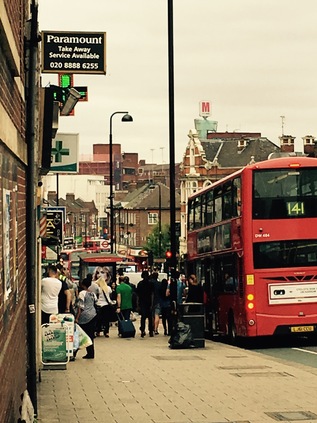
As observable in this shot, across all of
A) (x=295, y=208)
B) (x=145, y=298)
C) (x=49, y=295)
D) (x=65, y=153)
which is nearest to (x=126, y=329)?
(x=145, y=298)

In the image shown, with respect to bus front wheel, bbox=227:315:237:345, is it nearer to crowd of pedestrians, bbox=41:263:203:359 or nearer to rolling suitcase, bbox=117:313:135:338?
crowd of pedestrians, bbox=41:263:203:359

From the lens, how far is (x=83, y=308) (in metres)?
21.9

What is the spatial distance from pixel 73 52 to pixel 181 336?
33.2 feet

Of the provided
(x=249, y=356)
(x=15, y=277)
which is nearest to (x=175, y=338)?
(x=249, y=356)

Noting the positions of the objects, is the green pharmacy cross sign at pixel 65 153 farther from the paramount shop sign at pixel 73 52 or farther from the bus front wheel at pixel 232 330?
the bus front wheel at pixel 232 330

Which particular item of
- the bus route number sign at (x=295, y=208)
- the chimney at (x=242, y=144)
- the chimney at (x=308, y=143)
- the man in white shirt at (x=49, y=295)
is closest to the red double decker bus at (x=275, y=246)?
the bus route number sign at (x=295, y=208)

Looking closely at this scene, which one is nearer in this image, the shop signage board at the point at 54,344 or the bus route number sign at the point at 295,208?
the shop signage board at the point at 54,344

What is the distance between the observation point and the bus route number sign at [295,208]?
25.8m

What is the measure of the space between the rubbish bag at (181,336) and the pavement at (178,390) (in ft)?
4.77

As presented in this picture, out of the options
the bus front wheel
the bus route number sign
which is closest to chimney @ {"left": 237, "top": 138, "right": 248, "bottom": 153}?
the bus front wheel

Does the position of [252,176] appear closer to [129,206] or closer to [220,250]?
→ [220,250]

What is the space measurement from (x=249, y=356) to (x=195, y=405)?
8.57 metres

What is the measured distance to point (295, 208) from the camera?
25.9m

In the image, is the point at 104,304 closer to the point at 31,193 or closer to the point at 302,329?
the point at 302,329
